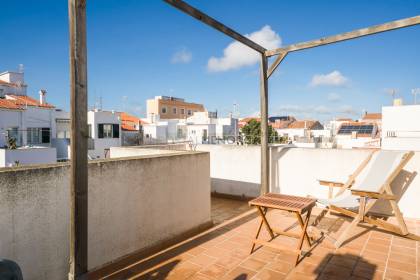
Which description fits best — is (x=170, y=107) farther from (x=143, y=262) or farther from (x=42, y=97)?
(x=143, y=262)

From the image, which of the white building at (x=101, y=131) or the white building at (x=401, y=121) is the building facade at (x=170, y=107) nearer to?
the white building at (x=101, y=131)

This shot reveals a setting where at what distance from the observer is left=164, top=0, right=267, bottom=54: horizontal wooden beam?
2.98 meters

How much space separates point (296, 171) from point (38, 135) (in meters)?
23.0

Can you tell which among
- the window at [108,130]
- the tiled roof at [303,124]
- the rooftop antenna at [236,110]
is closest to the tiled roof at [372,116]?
the tiled roof at [303,124]

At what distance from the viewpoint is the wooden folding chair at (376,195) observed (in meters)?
3.54

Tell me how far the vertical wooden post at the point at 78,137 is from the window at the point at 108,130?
25530mm

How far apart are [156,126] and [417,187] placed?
3317 cm

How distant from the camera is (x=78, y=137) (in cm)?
206

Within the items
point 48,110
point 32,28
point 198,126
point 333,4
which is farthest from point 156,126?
point 333,4

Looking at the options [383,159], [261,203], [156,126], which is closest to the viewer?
[261,203]

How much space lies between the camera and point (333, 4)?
8352 millimetres

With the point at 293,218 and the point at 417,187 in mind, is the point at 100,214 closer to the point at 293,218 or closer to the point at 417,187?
the point at 293,218

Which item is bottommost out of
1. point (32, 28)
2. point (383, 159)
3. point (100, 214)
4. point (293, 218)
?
point (293, 218)

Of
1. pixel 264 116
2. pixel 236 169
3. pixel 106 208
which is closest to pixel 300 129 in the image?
pixel 236 169
